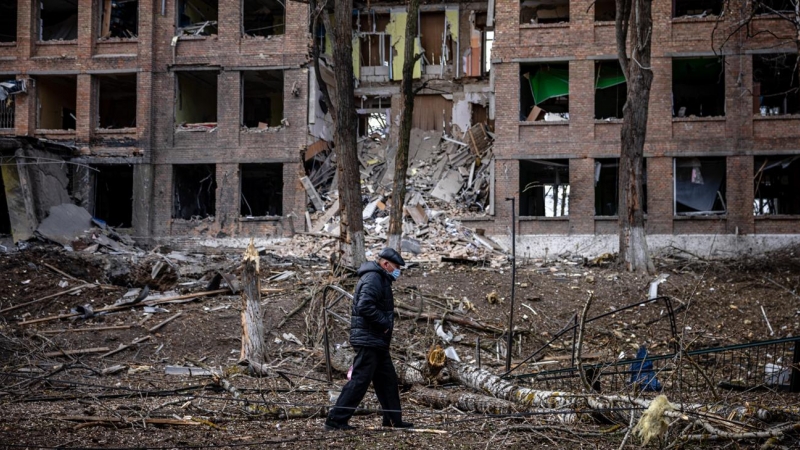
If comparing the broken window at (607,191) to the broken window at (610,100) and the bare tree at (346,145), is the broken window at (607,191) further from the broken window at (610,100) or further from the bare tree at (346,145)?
the bare tree at (346,145)

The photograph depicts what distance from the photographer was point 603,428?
6.87 meters

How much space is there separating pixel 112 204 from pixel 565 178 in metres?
19.1

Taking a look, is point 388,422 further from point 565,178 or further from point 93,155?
point 93,155

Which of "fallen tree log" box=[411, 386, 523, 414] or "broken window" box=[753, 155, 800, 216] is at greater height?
"broken window" box=[753, 155, 800, 216]

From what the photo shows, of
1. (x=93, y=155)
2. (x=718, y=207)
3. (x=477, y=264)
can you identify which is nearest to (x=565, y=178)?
(x=718, y=207)

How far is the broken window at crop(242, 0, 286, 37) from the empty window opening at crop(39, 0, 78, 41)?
7.21m

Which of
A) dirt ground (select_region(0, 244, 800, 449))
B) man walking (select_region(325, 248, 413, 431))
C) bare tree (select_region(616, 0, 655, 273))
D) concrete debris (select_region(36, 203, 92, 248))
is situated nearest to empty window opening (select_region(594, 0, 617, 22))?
bare tree (select_region(616, 0, 655, 273))

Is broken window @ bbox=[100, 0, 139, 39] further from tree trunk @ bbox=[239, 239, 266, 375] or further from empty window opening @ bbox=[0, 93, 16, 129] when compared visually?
tree trunk @ bbox=[239, 239, 266, 375]

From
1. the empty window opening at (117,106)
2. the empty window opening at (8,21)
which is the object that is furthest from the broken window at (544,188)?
the empty window opening at (8,21)

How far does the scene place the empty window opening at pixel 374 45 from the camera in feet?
103

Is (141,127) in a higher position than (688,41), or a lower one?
lower

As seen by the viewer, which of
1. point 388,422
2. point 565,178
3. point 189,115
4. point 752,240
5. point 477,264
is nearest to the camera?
point 388,422

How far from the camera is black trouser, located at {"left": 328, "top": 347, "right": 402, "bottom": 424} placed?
7074 millimetres

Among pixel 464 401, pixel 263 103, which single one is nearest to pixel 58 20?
pixel 263 103
